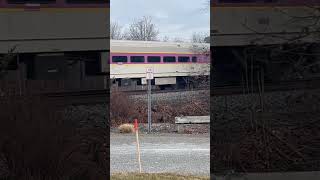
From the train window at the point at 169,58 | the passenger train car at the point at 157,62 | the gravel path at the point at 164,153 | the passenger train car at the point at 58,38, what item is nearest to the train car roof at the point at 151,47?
the passenger train car at the point at 157,62

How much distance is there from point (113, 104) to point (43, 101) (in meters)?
9.15

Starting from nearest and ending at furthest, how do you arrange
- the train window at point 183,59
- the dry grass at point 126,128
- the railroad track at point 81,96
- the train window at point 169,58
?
the railroad track at point 81,96, the dry grass at point 126,128, the train window at point 169,58, the train window at point 183,59

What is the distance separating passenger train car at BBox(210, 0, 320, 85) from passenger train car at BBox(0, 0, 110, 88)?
1.03m

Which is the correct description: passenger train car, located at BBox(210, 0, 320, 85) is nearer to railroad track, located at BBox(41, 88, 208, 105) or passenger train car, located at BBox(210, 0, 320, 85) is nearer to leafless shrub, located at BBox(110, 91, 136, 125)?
railroad track, located at BBox(41, 88, 208, 105)

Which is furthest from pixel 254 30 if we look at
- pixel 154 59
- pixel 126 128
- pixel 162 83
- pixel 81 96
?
→ pixel 162 83

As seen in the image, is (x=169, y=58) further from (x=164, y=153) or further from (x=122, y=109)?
(x=164, y=153)

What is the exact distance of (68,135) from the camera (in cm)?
441

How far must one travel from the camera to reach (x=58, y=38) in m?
4.39

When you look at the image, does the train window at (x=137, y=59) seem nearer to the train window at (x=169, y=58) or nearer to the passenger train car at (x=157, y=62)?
the passenger train car at (x=157, y=62)

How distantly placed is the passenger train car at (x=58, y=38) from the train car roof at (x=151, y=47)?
50.1 ft

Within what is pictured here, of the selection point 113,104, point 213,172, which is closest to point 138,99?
point 113,104

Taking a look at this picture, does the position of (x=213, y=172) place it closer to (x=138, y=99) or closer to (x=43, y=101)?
(x=43, y=101)

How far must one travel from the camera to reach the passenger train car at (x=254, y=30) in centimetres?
441

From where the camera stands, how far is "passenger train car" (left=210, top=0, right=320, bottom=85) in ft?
14.5
